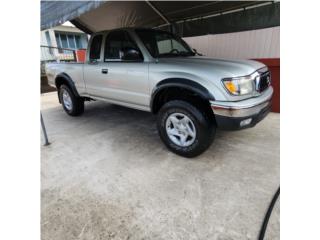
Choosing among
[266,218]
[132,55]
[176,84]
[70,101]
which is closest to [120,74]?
[132,55]

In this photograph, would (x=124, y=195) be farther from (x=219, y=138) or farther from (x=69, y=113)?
(x=69, y=113)

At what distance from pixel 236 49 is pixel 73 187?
5040 millimetres

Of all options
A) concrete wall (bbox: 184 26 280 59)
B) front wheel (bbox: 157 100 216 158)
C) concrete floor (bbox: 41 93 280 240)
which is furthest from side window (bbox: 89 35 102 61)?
concrete wall (bbox: 184 26 280 59)

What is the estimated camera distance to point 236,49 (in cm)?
542

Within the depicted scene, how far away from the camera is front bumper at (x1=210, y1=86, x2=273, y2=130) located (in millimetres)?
2314

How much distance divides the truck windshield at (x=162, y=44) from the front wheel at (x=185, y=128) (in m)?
0.94

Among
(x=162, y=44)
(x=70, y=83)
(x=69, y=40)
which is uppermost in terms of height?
(x=69, y=40)

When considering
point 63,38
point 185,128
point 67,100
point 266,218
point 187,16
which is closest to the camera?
point 266,218

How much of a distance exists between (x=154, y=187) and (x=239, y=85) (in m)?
1.51

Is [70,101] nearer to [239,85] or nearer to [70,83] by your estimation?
[70,83]

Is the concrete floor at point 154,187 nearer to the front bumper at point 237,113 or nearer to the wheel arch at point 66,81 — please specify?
the front bumper at point 237,113

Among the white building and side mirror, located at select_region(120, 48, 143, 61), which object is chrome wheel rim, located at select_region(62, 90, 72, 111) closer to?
side mirror, located at select_region(120, 48, 143, 61)

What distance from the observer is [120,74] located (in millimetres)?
3322
